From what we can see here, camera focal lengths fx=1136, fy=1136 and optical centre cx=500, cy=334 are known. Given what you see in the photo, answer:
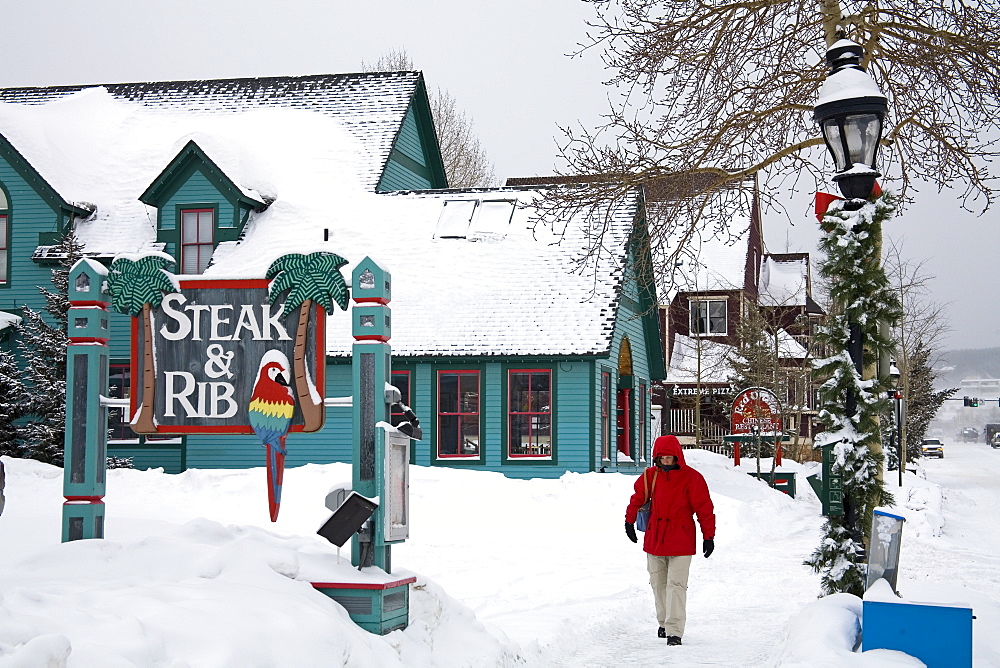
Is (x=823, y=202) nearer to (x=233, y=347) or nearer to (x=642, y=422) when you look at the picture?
(x=233, y=347)

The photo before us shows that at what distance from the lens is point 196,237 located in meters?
26.7

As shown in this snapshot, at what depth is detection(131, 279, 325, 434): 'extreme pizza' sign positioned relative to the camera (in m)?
8.34

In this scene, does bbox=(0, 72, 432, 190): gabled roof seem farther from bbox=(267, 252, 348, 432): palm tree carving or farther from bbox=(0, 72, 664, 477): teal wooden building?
bbox=(267, 252, 348, 432): palm tree carving

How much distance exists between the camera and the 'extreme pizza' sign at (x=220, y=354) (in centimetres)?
834

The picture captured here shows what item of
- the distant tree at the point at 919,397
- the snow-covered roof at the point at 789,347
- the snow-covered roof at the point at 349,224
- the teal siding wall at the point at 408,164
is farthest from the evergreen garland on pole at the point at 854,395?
the distant tree at the point at 919,397

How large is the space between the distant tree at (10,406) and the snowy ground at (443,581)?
12.2 ft

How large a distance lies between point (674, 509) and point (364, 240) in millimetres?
17244

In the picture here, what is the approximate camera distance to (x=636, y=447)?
95.8ft

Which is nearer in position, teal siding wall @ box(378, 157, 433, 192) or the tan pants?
the tan pants

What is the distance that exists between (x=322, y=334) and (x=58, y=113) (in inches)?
987

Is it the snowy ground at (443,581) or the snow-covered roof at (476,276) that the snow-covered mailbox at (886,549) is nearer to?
the snowy ground at (443,581)

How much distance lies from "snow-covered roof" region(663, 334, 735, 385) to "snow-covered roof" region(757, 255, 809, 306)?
4023mm

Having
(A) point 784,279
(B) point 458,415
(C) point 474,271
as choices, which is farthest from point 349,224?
(A) point 784,279

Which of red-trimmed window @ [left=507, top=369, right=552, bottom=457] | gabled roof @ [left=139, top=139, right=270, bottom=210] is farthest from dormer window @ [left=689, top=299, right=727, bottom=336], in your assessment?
gabled roof @ [left=139, top=139, right=270, bottom=210]
